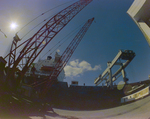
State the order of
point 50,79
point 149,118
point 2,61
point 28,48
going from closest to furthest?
point 149,118, point 2,61, point 28,48, point 50,79

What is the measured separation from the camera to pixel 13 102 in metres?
5.45

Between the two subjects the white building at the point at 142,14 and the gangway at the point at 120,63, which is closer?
the white building at the point at 142,14

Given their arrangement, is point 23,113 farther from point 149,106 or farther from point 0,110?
point 149,106

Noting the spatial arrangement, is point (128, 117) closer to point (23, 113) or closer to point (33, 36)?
point (23, 113)

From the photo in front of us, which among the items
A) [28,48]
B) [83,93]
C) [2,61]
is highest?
[28,48]

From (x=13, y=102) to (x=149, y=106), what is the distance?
27.2 feet

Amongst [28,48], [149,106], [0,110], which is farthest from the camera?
[28,48]

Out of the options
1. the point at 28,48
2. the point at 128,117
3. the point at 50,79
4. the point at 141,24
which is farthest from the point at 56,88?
the point at 141,24

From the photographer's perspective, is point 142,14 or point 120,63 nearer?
point 142,14

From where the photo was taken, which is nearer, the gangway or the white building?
the white building

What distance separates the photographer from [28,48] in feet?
50.8

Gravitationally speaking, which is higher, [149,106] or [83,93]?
[149,106]

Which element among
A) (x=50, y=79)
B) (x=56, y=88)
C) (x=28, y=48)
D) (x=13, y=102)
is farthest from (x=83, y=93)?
(x=13, y=102)

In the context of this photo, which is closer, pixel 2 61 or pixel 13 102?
pixel 13 102
